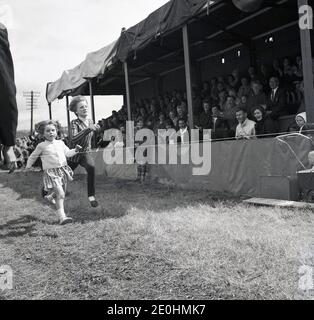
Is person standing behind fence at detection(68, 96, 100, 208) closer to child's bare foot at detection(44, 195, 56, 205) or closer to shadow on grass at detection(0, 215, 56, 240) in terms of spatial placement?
child's bare foot at detection(44, 195, 56, 205)

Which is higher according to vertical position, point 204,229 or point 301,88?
point 301,88

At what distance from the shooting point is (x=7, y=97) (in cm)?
245

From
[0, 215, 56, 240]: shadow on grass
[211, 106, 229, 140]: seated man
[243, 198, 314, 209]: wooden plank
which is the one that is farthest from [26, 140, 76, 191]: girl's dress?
[211, 106, 229, 140]: seated man

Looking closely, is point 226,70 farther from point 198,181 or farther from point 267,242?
point 267,242

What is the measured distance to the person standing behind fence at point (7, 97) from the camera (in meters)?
2.42

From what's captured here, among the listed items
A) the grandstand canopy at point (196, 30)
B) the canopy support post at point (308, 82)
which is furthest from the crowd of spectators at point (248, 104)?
the grandstand canopy at point (196, 30)

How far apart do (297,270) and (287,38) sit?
33.4 feet

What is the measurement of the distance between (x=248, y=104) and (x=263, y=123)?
3.96 feet

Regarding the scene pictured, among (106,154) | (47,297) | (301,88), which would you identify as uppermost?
(301,88)

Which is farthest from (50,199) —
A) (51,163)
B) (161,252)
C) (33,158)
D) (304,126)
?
(304,126)

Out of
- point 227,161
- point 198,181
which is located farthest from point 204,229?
point 198,181

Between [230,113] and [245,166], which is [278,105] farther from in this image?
[245,166]

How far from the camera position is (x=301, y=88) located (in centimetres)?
909

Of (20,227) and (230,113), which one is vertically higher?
(230,113)
